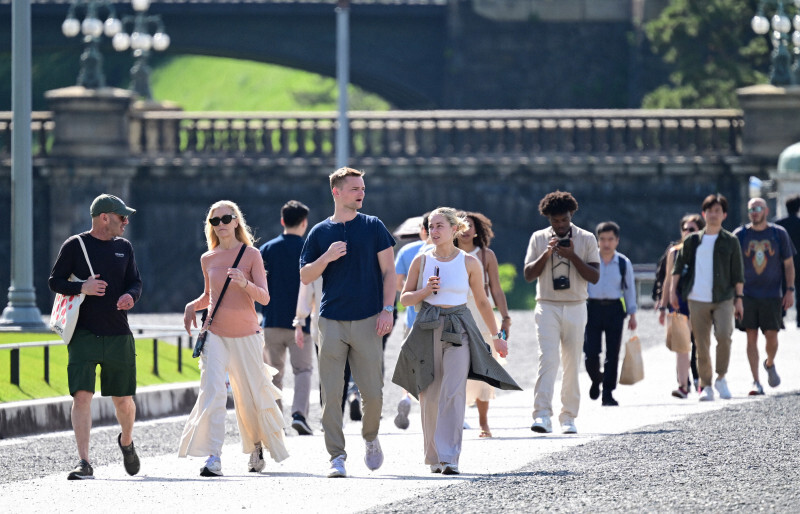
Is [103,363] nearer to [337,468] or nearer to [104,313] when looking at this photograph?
[104,313]

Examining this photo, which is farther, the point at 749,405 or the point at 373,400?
the point at 749,405

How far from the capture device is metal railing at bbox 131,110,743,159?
112 ft

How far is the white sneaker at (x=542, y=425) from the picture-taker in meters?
12.2

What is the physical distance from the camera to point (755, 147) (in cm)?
3303

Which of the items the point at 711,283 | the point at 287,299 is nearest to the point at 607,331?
the point at 711,283

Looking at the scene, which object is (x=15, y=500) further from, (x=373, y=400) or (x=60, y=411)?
(x=60, y=411)

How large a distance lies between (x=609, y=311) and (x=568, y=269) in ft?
7.62

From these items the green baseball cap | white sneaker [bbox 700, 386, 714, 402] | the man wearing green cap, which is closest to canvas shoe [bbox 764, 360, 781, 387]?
white sneaker [bbox 700, 386, 714, 402]

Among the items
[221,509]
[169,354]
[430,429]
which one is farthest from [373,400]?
[169,354]

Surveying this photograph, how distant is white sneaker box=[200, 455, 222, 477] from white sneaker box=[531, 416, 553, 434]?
9.58 feet

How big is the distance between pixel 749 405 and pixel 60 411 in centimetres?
520

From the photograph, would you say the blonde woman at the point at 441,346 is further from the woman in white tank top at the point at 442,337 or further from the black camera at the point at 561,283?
the black camera at the point at 561,283

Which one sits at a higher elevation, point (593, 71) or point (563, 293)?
point (593, 71)

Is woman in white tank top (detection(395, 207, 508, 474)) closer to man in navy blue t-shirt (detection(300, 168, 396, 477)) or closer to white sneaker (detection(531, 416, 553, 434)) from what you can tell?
man in navy blue t-shirt (detection(300, 168, 396, 477))
